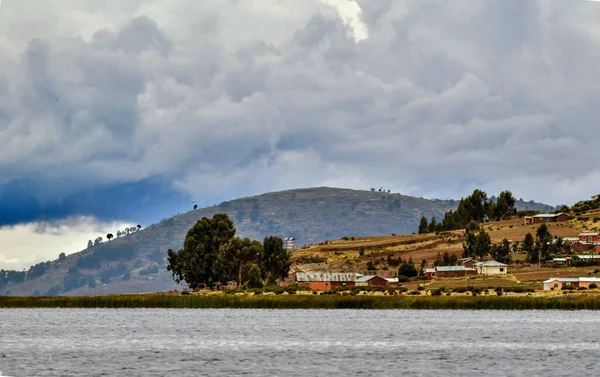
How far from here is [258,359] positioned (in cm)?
6875

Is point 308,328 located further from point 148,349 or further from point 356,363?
point 356,363

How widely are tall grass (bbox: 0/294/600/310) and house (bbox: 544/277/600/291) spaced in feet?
98.3

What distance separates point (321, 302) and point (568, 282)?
50.7 meters

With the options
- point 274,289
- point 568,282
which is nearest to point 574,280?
point 568,282

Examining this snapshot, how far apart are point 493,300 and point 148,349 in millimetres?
67461

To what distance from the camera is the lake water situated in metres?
62.6

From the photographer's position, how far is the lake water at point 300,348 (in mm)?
62562

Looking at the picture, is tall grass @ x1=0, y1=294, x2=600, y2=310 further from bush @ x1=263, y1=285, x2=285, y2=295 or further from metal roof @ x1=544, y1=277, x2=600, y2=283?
metal roof @ x1=544, y1=277, x2=600, y2=283

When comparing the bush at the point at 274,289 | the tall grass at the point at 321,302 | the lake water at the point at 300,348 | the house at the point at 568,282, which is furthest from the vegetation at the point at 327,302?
the bush at the point at 274,289

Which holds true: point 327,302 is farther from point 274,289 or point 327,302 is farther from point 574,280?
point 574,280

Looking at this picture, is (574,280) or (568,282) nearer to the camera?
(568,282)

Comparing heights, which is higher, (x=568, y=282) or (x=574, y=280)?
(x=574, y=280)

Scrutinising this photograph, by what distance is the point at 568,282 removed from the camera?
6954 inches

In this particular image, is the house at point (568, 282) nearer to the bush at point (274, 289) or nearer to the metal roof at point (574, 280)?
the metal roof at point (574, 280)
